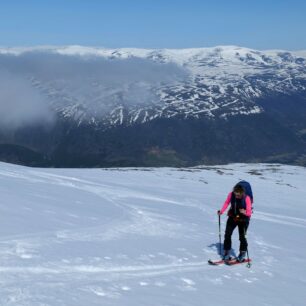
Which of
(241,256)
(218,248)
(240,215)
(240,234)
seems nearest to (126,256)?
(241,256)

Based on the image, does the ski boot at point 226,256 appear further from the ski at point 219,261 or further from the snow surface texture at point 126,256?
the snow surface texture at point 126,256

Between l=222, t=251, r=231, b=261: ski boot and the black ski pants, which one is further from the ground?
the black ski pants

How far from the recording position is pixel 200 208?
31.2 m

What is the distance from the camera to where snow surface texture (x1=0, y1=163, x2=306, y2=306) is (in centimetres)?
1080

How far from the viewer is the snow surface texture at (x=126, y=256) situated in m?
10.8

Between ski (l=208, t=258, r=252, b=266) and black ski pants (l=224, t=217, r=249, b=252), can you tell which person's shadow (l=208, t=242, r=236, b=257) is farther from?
ski (l=208, t=258, r=252, b=266)

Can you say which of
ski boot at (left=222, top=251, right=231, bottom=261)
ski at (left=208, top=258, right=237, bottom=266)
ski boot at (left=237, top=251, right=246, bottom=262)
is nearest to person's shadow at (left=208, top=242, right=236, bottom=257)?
ski boot at (left=222, top=251, right=231, bottom=261)

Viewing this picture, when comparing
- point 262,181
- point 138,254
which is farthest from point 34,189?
point 262,181

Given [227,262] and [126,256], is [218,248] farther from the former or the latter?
[126,256]

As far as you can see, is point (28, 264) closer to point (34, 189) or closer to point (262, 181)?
point (34, 189)

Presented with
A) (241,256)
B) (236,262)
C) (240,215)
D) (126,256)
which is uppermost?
(240,215)

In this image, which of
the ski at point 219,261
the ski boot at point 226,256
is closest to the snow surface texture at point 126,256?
the ski at point 219,261

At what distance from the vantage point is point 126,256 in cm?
1453

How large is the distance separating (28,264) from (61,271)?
0.86m
